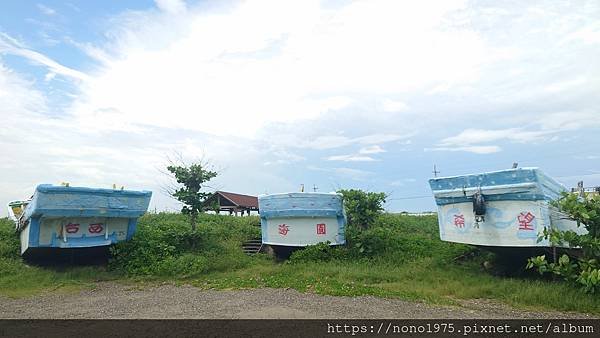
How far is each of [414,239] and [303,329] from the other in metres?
8.86

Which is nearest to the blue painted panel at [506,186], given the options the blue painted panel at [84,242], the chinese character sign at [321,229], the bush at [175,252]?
the chinese character sign at [321,229]

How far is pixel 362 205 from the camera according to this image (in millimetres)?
13398

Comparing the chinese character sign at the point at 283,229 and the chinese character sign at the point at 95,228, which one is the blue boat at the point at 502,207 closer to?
the chinese character sign at the point at 283,229

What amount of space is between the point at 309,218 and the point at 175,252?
4.04 meters

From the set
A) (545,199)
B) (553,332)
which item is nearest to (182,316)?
(553,332)

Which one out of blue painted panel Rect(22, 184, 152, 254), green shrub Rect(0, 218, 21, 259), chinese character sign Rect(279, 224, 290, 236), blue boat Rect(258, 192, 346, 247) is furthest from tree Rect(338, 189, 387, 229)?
green shrub Rect(0, 218, 21, 259)

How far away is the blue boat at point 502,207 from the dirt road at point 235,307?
1963 mm

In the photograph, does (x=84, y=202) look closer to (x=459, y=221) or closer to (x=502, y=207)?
(x=459, y=221)

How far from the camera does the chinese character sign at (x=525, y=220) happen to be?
29.5 feet

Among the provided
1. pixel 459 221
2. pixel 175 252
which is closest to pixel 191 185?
pixel 175 252

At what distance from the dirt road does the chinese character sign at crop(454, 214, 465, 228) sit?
2.52 m

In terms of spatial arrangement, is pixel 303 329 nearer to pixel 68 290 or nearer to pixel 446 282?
pixel 446 282

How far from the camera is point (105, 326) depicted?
20.9ft

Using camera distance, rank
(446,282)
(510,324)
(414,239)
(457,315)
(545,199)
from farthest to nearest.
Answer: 1. (414,239)
2. (446,282)
3. (545,199)
4. (457,315)
5. (510,324)
